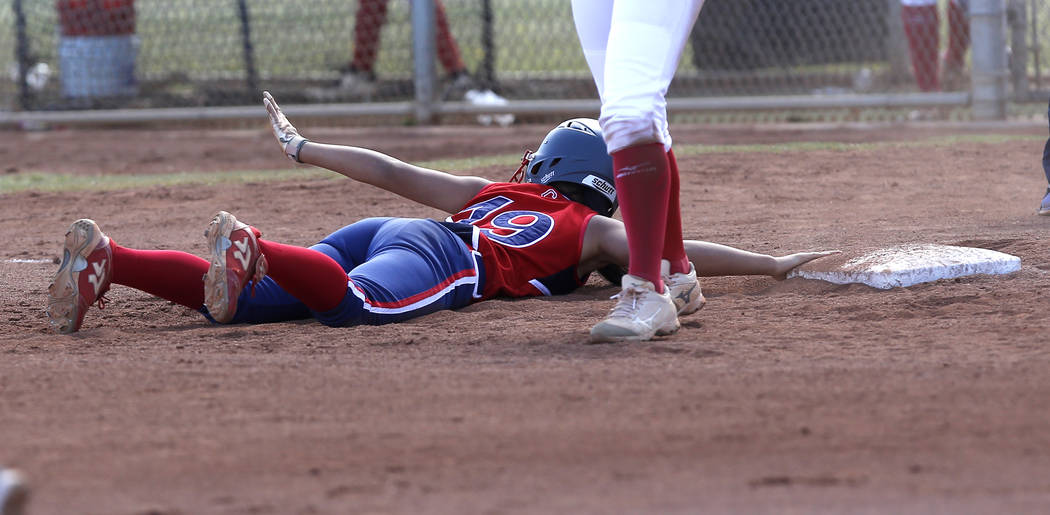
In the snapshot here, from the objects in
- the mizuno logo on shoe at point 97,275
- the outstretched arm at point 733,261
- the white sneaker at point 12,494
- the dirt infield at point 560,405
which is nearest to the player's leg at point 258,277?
the dirt infield at point 560,405

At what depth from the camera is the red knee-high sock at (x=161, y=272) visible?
3.14m

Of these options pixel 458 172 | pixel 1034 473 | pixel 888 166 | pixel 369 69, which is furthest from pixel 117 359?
pixel 369 69

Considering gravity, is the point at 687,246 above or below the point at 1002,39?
below

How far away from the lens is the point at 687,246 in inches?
142

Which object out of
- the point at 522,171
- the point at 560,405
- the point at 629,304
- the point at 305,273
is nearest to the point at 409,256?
the point at 305,273

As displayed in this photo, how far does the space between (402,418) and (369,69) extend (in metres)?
7.91

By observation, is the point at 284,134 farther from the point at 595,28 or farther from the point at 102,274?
the point at 595,28

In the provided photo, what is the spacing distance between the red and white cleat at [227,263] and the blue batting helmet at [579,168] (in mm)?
1188

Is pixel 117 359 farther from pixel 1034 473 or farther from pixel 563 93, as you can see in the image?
pixel 563 93

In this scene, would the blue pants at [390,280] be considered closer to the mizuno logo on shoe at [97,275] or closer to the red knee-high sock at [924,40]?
the mizuno logo on shoe at [97,275]

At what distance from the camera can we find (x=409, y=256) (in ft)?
10.9

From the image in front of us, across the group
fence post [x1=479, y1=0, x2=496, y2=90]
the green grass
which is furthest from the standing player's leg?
fence post [x1=479, y1=0, x2=496, y2=90]

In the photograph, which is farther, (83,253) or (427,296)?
(427,296)

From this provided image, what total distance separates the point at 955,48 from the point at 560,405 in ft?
24.0
